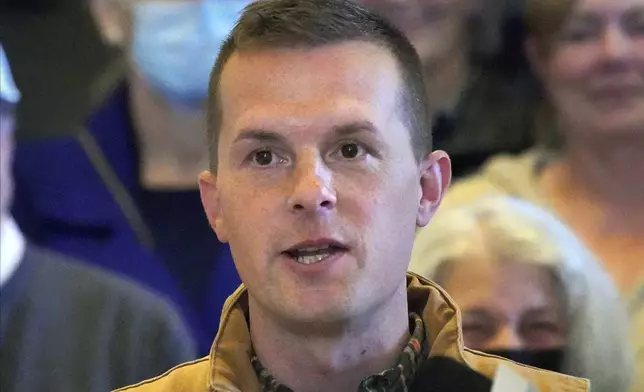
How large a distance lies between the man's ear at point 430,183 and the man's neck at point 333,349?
7cm

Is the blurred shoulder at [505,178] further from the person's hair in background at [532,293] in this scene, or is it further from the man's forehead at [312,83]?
the man's forehead at [312,83]

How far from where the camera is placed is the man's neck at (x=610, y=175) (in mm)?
1288

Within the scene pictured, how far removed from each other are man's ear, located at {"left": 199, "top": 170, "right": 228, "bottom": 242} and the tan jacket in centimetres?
7

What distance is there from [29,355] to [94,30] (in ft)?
1.53

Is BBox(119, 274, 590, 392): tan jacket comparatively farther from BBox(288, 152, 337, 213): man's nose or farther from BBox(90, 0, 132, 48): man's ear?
BBox(90, 0, 132, 48): man's ear

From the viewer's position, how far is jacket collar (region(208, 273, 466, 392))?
32.6 inches

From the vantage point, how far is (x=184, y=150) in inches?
52.6

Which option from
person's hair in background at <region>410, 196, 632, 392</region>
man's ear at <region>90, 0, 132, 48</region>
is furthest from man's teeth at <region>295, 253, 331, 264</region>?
man's ear at <region>90, 0, 132, 48</region>

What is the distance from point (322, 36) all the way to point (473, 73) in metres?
0.57

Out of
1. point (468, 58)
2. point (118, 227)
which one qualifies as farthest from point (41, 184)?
point (468, 58)


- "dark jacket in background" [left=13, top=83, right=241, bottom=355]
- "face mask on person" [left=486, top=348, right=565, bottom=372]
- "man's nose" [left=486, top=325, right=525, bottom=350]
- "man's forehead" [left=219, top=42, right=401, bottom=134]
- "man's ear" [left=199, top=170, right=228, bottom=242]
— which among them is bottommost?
"face mask on person" [left=486, top=348, right=565, bottom=372]

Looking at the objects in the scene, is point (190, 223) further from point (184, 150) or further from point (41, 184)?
point (41, 184)

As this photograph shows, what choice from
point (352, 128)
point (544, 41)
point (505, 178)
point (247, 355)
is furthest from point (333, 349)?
point (544, 41)

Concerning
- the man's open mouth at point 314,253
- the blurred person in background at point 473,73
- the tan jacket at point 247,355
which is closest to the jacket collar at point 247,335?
the tan jacket at point 247,355
